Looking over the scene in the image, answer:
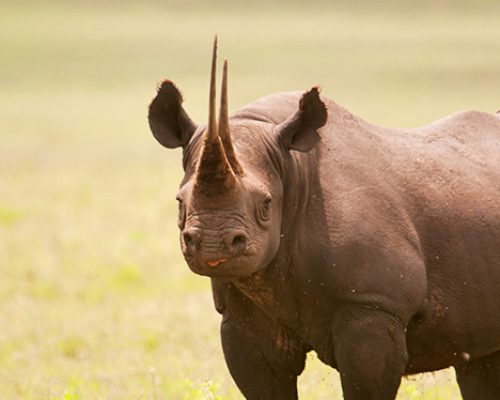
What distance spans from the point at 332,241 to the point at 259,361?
0.84 metres

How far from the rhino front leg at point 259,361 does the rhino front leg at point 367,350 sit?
397 millimetres

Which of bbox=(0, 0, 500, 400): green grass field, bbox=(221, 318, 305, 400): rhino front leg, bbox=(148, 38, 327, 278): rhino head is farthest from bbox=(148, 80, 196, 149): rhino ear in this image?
bbox=(0, 0, 500, 400): green grass field

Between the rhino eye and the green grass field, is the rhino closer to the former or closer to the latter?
the rhino eye

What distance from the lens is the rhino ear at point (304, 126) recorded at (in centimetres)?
626

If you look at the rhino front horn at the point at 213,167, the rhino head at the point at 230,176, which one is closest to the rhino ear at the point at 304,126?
Answer: the rhino head at the point at 230,176

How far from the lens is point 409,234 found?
6512 mm

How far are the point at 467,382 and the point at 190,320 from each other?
6265mm

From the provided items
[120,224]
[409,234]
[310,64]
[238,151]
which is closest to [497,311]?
[409,234]

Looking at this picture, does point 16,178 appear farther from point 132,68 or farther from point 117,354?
point 132,68

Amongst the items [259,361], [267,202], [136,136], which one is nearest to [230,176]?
[267,202]

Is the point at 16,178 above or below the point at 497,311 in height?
below

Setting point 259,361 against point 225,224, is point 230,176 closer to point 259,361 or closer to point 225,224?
point 225,224

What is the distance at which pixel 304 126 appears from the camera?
6.31 meters

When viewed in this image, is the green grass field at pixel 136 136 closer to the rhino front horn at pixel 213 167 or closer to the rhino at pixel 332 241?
the rhino at pixel 332 241
